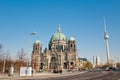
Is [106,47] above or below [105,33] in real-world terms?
below

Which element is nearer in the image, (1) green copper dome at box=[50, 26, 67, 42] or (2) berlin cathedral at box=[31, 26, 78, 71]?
(2) berlin cathedral at box=[31, 26, 78, 71]

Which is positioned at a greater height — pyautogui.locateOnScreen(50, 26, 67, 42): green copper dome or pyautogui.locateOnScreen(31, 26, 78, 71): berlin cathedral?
pyautogui.locateOnScreen(50, 26, 67, 42): green copper dome

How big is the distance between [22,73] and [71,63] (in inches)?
3890

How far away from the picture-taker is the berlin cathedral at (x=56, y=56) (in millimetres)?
129750

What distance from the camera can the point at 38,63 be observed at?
5084 inches

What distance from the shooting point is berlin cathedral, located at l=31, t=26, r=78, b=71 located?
12975 cm

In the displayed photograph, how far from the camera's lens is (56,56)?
13300 cm

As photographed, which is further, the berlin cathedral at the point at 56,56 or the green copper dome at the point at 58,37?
the green copper dome at the point at 58,37

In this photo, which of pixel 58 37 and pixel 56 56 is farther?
pixel 58 37

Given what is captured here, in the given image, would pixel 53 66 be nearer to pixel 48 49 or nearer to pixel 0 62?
pixel 48 49

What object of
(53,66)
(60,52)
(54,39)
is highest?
(54,39)

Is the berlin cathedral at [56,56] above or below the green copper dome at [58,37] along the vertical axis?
below

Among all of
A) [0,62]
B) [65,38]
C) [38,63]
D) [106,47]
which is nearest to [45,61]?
[38,63]

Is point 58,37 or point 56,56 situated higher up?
point 58,37
